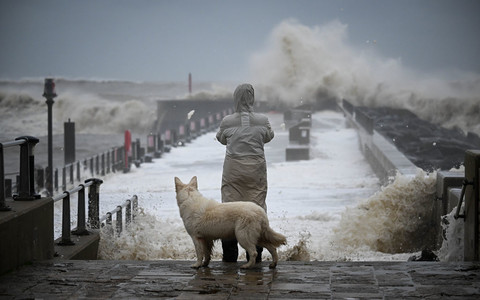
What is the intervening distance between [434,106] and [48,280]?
84.2 m

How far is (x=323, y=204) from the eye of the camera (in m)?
21.6

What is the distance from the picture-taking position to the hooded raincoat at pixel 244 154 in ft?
26.1

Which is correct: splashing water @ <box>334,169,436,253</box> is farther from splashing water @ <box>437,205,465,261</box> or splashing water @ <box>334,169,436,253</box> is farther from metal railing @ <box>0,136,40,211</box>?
metal railing @ <box>0,136,40,211</box>

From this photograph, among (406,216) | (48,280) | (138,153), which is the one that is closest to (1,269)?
(48,280)

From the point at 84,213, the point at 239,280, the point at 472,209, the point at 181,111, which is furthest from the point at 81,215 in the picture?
the point at 181,111

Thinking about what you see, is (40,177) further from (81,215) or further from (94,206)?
(81,215)

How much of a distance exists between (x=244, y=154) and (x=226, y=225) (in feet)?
2.94

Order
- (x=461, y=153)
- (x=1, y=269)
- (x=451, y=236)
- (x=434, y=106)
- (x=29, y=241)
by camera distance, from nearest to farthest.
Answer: (x=1, y=269), (x=29, y=241), (x=451, y=236), (x=461, y=153), (x=434, y=106)

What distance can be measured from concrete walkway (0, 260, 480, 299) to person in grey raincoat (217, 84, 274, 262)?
0.68 meters

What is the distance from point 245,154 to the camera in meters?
7.96

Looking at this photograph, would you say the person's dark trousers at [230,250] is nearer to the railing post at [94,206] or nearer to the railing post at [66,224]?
the railing post at [66,224]

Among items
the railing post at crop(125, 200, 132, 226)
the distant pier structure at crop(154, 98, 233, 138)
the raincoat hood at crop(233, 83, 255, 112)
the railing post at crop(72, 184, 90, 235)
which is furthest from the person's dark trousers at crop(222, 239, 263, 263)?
the distant pier structure at crop(154, 98, 233, 138)

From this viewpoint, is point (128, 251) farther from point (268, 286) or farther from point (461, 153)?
point (461, 153)

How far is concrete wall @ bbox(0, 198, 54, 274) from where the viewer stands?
723 centimetres
